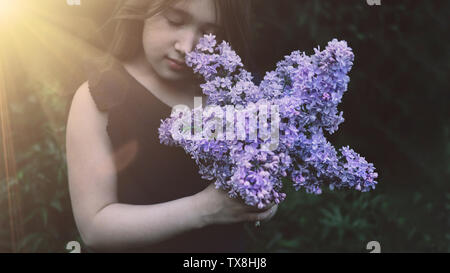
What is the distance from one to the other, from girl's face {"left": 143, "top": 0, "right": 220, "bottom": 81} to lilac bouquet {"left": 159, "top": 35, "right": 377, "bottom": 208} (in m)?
0.08

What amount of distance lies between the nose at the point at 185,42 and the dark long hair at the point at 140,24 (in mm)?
152

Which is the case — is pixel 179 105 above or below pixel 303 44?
below

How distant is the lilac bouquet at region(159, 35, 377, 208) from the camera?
1.53 metres

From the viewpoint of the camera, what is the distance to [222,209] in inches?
70.0

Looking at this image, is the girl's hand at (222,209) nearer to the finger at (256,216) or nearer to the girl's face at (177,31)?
the finger at (256,216)

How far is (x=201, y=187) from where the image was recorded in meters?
2.12

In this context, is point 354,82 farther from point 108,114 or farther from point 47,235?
point 47,235

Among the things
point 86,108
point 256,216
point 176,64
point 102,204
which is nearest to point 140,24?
point 176,64

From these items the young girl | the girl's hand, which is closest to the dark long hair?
the young girl

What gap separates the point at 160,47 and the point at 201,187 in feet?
2.07

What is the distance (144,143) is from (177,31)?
490 mm

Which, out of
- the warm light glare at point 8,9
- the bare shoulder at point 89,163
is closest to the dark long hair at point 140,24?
the bare shoulder at point 89,163

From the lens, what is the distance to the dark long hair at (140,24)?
6.55 ft

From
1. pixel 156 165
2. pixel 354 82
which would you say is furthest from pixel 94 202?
pixel 354 82
